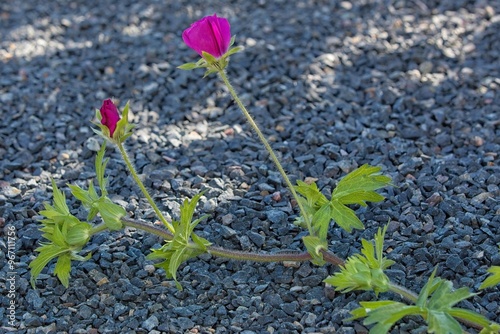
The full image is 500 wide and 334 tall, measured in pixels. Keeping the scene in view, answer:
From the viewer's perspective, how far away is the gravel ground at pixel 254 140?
2695 millimetres

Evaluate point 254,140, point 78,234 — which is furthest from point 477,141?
point 78,234

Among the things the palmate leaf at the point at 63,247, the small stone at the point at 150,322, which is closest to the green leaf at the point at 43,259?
the palmate leaf at the point at 63,247

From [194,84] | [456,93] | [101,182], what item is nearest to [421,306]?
[101,182]

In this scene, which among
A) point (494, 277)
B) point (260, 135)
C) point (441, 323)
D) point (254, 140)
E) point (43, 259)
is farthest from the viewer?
point (254, 140)

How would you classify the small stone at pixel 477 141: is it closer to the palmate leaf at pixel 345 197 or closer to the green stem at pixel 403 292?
the palmate leaf at pixel 345 197

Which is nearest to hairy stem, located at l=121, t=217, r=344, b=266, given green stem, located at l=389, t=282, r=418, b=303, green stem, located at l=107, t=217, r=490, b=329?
green stem, located at l=107, t=217, r=490, b=329

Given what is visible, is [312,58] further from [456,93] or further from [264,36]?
[456,93]

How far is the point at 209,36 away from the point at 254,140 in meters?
1.22

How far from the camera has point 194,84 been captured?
13.6ft

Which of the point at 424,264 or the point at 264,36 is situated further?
the point at 264,36

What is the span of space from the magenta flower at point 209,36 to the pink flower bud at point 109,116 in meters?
0.33

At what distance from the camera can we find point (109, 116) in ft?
8.17

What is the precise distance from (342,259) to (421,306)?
1.74 feet

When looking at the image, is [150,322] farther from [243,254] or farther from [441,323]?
[441,323]
